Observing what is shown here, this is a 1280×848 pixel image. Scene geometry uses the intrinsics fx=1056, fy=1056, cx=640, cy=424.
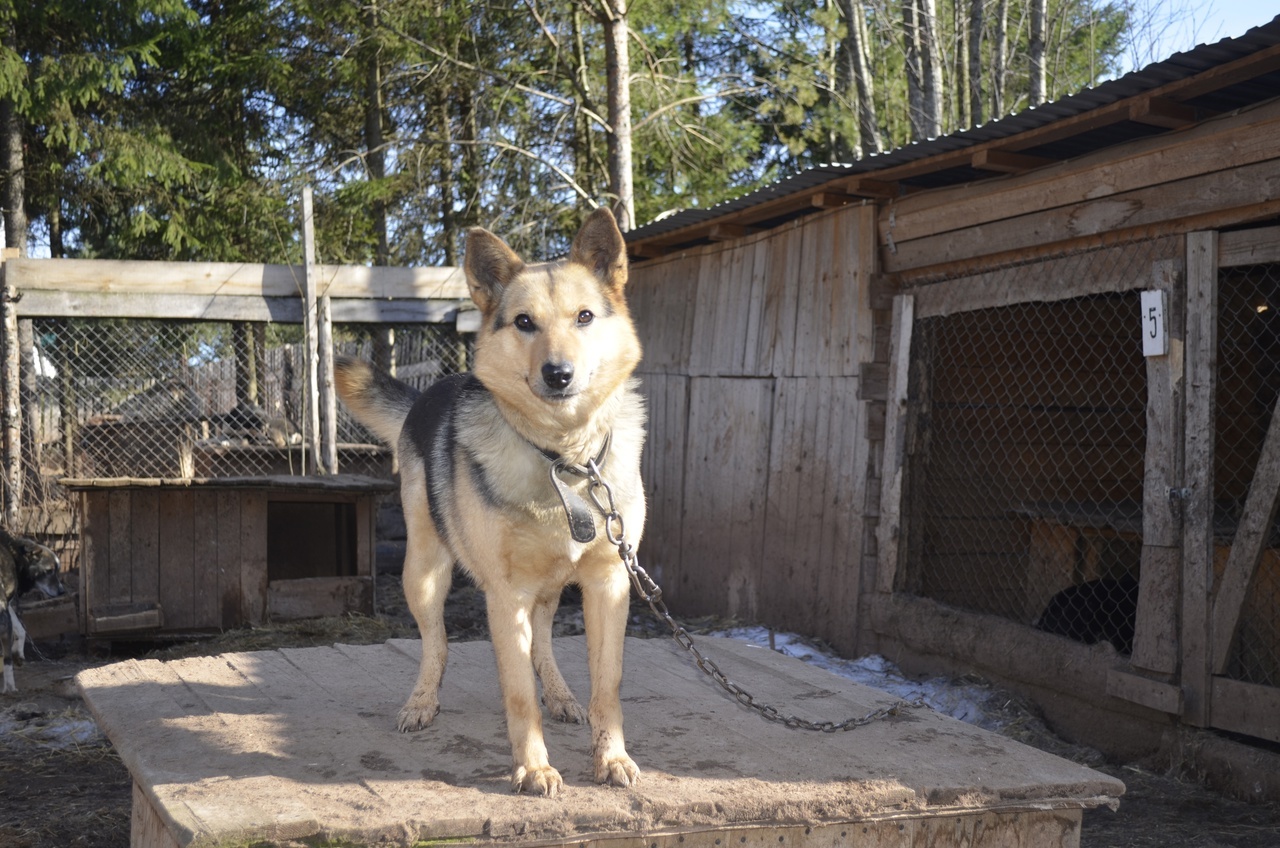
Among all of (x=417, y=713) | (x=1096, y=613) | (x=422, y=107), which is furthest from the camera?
(x=422, y=107)

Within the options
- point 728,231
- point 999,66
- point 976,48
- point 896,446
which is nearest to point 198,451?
point 728,231

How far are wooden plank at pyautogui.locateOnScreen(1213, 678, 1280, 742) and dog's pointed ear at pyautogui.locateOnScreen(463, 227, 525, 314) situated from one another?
367 cm

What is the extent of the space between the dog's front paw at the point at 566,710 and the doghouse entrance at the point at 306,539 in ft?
17.3

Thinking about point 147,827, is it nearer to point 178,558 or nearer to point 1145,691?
point 1145,691

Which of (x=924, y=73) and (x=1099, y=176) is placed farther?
(x=924, y=73)

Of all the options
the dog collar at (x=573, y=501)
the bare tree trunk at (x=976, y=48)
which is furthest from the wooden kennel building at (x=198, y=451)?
the bare tree trunk at (x=976, y=48)

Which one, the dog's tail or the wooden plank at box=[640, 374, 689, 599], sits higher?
the dog's tail

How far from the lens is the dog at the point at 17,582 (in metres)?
6.42

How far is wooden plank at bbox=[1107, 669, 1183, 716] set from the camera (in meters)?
4.83

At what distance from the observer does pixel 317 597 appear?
7.57 meters

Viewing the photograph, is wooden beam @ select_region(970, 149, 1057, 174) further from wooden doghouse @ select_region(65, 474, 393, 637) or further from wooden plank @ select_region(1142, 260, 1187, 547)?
wooden doghouse @ select_region(65, 474, 393, 637)

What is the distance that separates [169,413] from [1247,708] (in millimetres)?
8810

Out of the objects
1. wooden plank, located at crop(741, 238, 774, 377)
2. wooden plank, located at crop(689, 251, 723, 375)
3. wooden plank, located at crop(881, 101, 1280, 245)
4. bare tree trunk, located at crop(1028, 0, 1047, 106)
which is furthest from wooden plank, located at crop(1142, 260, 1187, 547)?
bare tree trunk, located at crop(1028, 0, 1047, 106)

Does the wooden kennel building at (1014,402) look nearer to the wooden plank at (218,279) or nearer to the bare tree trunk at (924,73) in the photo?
the wooden plank at (218,279)
